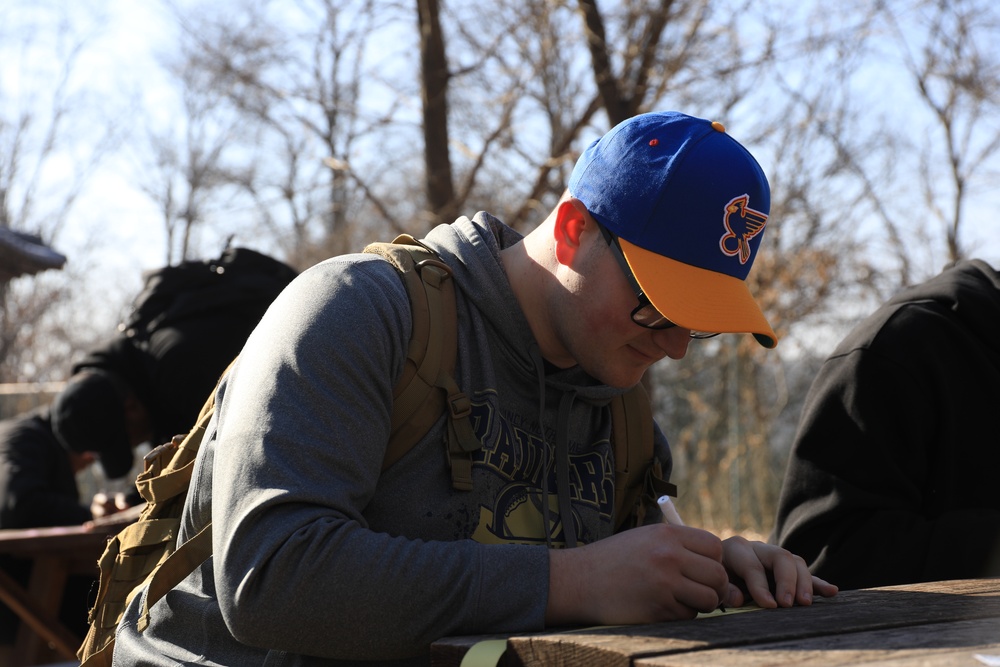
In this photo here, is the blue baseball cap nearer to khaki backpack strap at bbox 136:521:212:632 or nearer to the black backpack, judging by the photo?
khaki backpack strap at bbox 136:521:212:632

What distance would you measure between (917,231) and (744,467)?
825 centimetres

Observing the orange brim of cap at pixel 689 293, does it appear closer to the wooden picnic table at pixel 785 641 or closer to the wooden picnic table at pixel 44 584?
the wooden picnic table at pixel 785 641

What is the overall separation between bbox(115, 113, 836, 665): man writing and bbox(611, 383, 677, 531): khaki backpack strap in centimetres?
4

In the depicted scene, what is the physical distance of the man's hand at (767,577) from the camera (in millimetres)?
1771

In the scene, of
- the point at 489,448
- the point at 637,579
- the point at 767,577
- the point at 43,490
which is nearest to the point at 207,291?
the point at 43,490

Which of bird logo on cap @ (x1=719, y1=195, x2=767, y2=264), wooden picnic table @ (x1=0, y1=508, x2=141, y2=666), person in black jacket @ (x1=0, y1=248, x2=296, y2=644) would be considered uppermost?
bird logo on cap @ (x1=719, y1=195, x2=767, y2=264)


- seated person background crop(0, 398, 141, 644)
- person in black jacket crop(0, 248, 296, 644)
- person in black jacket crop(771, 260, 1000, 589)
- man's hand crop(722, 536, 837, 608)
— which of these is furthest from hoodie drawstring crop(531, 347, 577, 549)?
seated person background crop(0, 398, 141, 644)

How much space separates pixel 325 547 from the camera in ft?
4.90

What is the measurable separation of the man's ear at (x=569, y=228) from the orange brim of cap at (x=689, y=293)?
0.33ft

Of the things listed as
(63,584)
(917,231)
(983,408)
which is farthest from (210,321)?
(917,231)

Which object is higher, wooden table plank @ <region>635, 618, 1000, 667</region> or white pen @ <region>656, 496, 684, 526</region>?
wooden table plank @ <region>635, 618, 1000, 667</region>

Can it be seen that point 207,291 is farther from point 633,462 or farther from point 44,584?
point 633,462

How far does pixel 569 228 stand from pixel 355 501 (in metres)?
0.64

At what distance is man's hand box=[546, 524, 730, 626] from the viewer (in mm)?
1527
